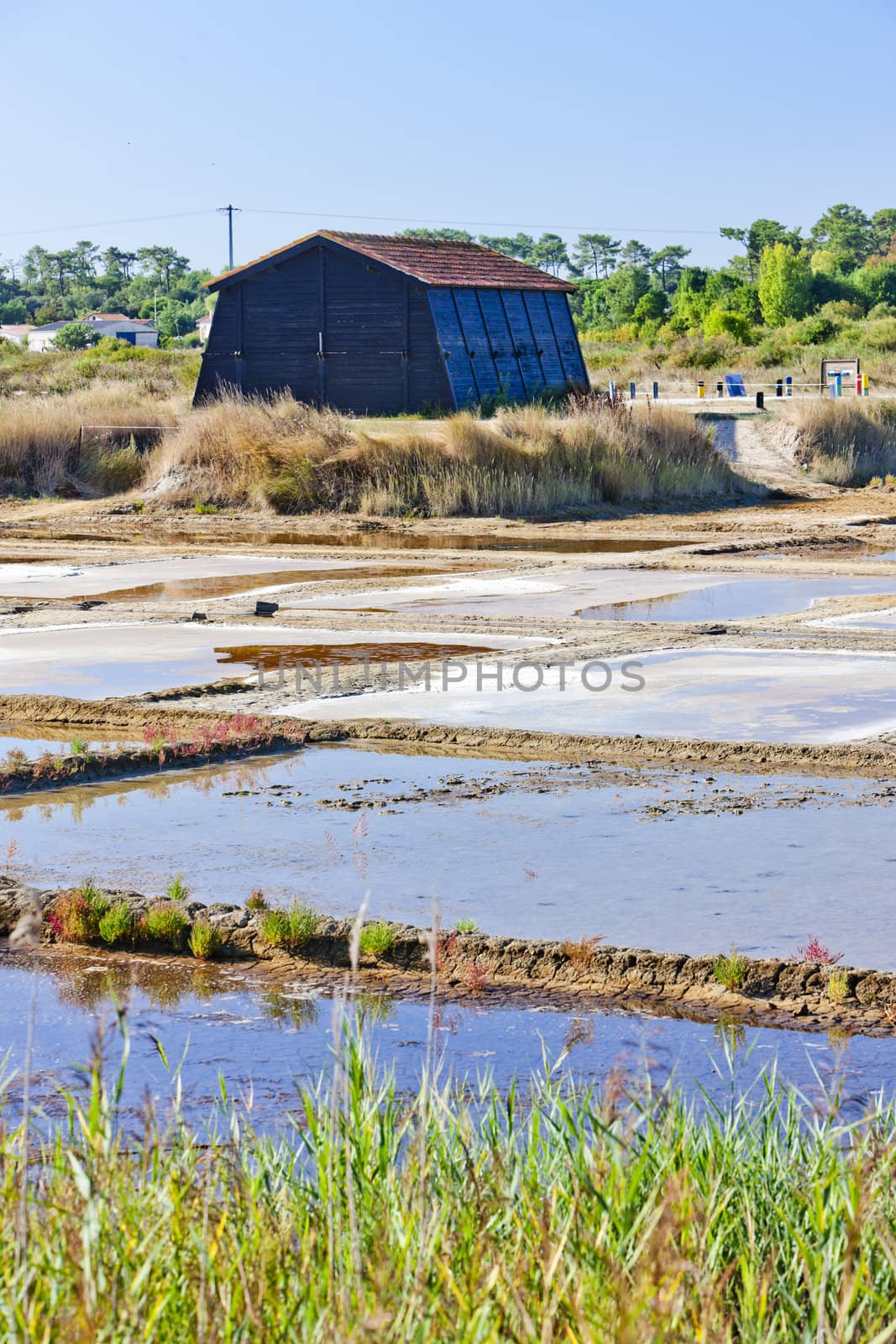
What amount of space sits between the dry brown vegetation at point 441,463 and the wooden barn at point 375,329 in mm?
8003

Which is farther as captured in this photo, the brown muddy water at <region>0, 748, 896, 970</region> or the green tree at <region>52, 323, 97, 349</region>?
the green tree at <region>52, 323, 97, 349</region>

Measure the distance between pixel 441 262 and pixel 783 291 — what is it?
1975 inches

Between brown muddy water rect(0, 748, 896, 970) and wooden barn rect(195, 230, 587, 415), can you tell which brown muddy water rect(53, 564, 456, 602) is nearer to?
brown muddy water rect(0, 748, 896, 970)

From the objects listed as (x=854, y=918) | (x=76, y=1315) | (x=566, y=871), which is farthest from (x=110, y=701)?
(x=76, y=1315)

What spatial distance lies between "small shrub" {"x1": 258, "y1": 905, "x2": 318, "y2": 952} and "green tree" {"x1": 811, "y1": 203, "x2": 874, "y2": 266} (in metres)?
158

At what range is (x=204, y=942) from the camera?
6688 mm

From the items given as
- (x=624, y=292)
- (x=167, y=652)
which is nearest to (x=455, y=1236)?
(x=167, y=652)

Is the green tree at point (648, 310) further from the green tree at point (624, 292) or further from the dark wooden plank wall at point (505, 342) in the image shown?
the dark wooden plank wall at point (505, 342)

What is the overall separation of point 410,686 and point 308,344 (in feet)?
99.3

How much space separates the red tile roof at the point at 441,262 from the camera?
40.7 metres

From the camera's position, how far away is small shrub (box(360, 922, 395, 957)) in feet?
21.4

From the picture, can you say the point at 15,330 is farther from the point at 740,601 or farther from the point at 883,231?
the point at 740,601

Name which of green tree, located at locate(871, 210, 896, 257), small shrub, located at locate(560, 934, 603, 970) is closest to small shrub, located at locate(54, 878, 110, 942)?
small shrub, located at locate(560, 934, 603, 970)

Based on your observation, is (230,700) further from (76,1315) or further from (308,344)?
(308,344)
